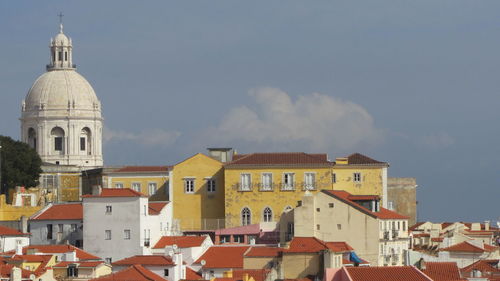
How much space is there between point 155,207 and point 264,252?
16407 millimetres

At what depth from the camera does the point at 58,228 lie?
10100cm

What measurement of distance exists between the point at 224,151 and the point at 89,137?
44182 millimetres

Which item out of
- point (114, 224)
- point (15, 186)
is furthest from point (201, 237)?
point (15, 186)

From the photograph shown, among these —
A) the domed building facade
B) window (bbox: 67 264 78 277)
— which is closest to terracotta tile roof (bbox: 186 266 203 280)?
window (bbox: 67 264 78 277)

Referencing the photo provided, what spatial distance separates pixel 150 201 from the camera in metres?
109

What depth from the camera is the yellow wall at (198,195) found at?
4232 inches

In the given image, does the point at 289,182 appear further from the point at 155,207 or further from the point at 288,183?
the point at 155,207

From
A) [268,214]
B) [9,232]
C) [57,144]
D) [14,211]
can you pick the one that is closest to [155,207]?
[268,214]

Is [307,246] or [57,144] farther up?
[57,144]

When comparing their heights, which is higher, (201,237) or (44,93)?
(44,93)

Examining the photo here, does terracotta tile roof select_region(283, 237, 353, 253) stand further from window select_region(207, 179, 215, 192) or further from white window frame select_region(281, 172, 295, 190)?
window select_region(207, 179, 215, 192)

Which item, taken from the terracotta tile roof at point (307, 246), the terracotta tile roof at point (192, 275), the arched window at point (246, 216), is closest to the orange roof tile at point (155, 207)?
the arched window at point (246, 216)

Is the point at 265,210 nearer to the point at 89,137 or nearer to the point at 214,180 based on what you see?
the point at 214,180

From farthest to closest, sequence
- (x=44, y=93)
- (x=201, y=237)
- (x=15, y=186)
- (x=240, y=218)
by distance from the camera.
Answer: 1. (x=44, y=93)
2. (x=15, y=186)
3. (x=240, y=218)
4. (x=201, y=237)
